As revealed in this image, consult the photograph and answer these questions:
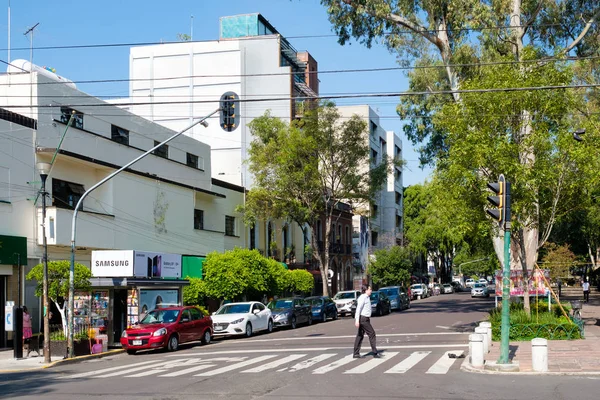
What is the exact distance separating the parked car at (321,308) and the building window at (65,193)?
1315 cm

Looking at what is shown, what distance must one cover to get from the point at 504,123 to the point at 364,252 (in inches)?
1985

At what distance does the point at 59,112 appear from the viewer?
3017cm

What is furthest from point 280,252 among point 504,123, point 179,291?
point 504,123

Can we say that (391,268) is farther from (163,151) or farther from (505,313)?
(505,313)

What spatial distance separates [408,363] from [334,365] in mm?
1759

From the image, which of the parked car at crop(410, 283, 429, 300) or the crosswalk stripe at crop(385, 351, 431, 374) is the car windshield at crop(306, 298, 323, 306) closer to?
the crosswalk stripe at crop(385, 351, 431, 374)

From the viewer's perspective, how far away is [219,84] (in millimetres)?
52688

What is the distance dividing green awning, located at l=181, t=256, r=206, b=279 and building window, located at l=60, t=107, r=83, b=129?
8.15 m

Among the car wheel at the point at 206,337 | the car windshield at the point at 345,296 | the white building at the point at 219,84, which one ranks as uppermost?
the white building at the point at 219,84

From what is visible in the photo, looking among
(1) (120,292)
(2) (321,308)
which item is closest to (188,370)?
(1) (120,292)

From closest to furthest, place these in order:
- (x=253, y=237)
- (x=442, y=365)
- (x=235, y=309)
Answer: (x=442, y=365) → (x=235, y=309) → (x=253, y=237)

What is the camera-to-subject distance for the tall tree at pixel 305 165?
143ft

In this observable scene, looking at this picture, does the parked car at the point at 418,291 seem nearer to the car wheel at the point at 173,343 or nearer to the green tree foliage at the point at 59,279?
the car wheel at the point at 173,343

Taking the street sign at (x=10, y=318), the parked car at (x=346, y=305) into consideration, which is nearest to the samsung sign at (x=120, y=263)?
the street sign at (x=10, y=318)
